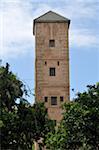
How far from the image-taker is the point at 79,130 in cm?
3759

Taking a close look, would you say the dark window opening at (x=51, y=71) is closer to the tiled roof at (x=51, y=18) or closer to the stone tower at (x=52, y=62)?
the stone tower at (x=52, y=62)

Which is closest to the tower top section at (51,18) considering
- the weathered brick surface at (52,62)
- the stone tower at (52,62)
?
the stone tower at (52,62)

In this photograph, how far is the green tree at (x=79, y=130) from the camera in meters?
37.4

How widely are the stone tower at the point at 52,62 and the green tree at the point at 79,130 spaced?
47.4 ft

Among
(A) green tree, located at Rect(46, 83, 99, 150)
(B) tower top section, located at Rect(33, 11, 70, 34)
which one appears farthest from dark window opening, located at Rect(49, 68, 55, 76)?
(A) green tree, located at Rect(46, 83, 99, 150)

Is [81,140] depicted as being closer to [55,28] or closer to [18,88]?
[18,88]

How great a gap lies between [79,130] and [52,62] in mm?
18066

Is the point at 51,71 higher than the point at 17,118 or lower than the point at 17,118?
higher

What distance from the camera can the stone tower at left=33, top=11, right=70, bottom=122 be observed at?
176 feet

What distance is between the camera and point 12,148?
117 feet

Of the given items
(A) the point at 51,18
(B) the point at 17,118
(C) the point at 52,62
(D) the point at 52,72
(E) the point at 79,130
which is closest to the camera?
(B) the point at 17,118

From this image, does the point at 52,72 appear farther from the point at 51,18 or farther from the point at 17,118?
the point at 17,118

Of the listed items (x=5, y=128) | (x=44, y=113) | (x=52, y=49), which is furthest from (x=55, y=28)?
(x=5, y=128)

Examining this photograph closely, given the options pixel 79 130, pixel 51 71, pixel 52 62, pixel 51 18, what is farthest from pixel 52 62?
pixel 79 130
